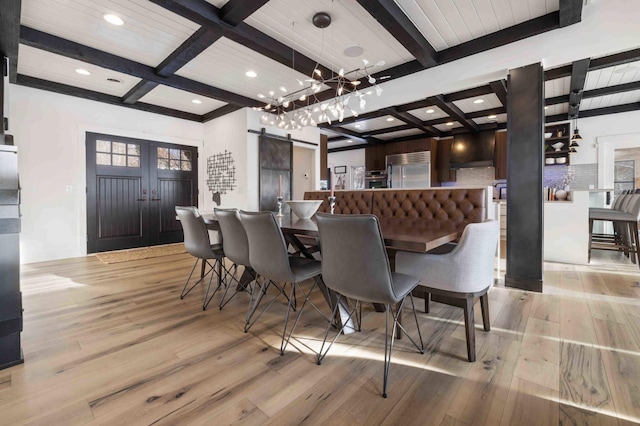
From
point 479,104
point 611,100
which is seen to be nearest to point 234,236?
point 479,104

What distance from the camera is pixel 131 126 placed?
17.3 feet

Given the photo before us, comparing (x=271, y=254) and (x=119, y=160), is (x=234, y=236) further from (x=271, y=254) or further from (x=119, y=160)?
(x=119, y=160)

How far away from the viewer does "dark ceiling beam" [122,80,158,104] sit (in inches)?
167

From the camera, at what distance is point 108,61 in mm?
3566

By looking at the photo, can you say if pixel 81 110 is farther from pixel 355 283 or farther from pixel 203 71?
pixel 355 283

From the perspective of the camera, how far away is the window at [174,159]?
5.67 m

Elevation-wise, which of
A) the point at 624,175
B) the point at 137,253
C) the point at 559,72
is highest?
the point at 559,72

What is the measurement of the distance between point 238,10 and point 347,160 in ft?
22.9

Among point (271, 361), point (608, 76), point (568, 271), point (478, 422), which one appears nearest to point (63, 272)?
point (271, 361)

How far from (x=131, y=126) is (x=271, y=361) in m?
Result: 5.28

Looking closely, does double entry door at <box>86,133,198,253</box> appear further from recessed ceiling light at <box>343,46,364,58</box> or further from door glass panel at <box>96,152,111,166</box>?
recessed ceiling light at <box>343,46,364,58</box>

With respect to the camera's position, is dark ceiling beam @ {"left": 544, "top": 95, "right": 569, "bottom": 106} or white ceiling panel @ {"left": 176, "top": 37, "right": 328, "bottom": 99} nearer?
white ceiling panel @ {"left": 176, "top": 37, "right": 328, "bottom": 99}

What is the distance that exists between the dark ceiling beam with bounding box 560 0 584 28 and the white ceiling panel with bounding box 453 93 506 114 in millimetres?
2295

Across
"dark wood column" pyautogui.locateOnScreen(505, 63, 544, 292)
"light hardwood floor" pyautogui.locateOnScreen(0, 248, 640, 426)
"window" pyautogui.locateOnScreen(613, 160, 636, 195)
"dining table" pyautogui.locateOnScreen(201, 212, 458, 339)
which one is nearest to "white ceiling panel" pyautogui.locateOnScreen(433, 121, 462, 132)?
"window" pyautogui.locateOnScreen(613, 160, 636, 195)
